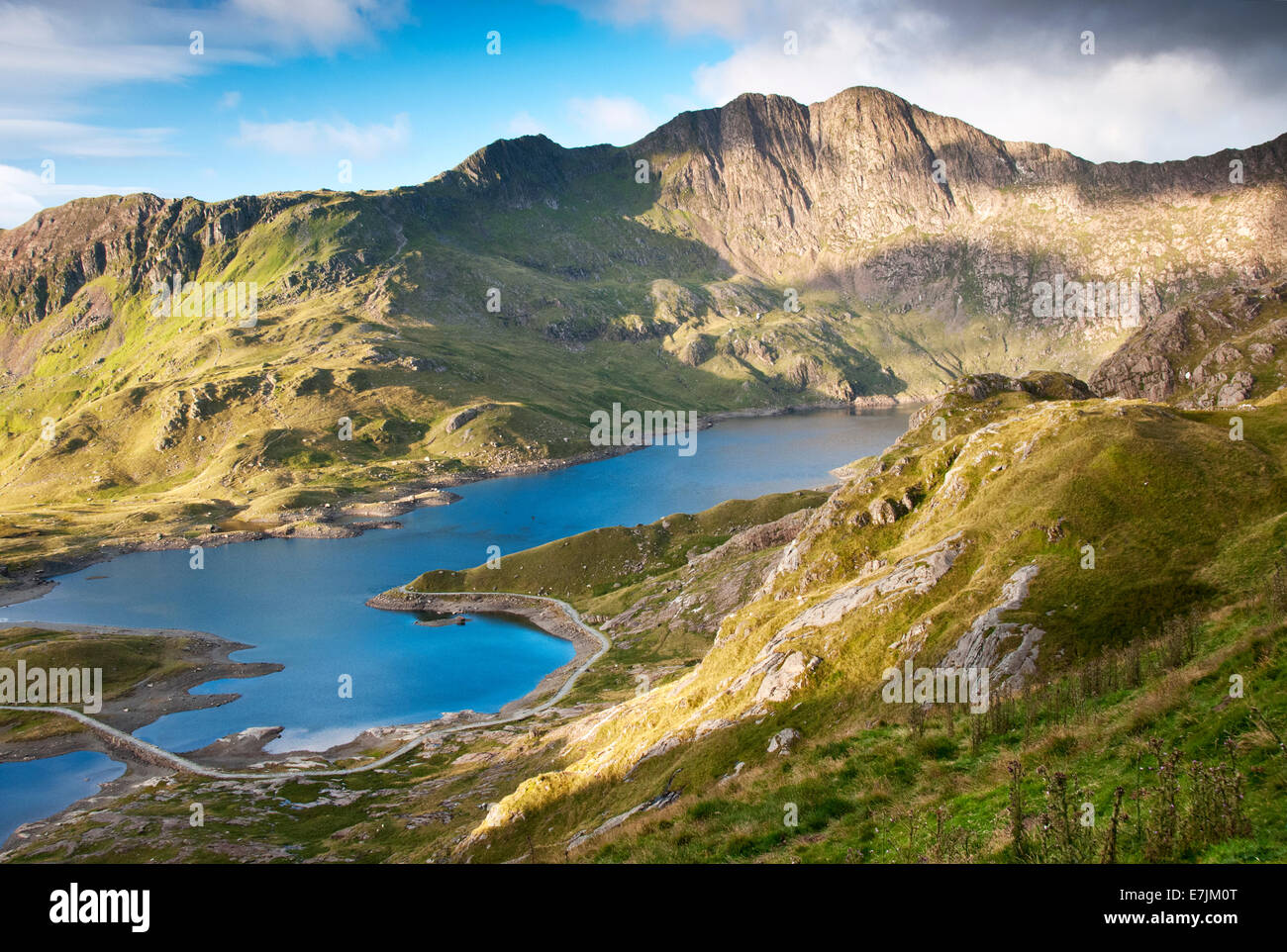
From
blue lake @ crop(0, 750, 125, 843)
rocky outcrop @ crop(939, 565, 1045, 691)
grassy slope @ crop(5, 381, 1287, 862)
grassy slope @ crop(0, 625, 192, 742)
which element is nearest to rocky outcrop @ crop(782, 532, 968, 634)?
grassy slope @ crop(5, 381, 1287, 862)

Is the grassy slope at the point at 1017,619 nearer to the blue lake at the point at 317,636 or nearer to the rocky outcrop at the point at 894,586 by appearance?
the rocky outcrop at the point at 894,586

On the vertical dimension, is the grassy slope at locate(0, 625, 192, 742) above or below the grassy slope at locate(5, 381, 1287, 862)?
below

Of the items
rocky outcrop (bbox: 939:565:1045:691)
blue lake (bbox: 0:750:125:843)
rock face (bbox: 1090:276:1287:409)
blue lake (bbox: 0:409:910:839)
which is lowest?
blue lake (bbox: 0:750:125:843)

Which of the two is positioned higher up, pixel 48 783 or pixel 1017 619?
pixel 1017 619

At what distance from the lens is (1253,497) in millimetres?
45094

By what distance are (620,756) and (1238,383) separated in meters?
152

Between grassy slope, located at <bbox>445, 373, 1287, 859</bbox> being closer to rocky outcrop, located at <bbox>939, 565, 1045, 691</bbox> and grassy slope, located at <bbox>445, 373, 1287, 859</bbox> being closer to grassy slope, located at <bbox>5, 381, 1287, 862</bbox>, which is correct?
grassy slope, located at <bbox>5, 381, 1287, 862</bbox>

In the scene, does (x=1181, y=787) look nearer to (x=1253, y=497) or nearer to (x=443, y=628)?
(x=1253, y=497)

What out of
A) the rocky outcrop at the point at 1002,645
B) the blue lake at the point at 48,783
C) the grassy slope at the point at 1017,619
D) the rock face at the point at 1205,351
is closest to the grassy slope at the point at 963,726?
the grassy slope at the point at 1017,619

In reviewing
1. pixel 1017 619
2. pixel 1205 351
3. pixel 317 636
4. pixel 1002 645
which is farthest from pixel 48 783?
pixel 1205 351

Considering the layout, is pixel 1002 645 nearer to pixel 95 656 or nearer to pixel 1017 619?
pixel 1017 619

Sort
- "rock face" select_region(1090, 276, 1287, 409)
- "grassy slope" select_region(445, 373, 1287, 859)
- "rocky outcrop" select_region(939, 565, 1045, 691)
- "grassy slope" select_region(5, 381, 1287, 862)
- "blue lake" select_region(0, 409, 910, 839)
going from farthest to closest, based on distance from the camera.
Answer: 1. "rock face" select_region(1090, 276, 1287, 409)
2. "blue lake" select_region(0, 409, 910, 839)
3. "rocky outcrop" select_region(939, 565, 1045, 691)
4. "grassy slope" select_region(445, 373, 1287, 859)
5. "grassy slope" select_region(5, 381, 1287, 862)
